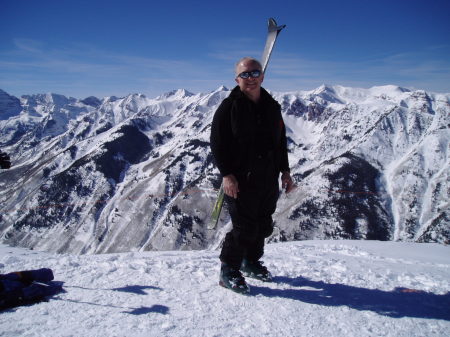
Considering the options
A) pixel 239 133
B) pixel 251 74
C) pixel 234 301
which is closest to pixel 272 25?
pixel 251 74

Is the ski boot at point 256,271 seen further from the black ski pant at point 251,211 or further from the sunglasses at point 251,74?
the sunglasses at point 251,74

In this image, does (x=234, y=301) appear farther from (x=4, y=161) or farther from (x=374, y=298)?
(x=4, y=161)

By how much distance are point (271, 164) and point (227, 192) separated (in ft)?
3.42

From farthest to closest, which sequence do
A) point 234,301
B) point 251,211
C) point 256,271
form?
point 256,271, point 251,211, point 234,301

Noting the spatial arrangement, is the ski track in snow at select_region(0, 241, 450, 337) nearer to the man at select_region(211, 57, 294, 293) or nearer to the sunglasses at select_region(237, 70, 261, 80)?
the man at select_region(211, 57, 294, 293)

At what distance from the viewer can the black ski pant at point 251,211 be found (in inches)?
233

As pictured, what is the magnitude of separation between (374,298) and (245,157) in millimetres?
3534

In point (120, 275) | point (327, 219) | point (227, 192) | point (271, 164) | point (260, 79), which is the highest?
point (260, 79)

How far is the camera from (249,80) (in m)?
5.82

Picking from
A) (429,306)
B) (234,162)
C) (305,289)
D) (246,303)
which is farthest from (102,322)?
(429,306)

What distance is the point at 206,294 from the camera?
5.80m

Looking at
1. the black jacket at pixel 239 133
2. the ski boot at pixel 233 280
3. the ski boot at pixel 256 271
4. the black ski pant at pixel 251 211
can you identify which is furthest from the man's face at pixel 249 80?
the ski boot at pixel 256 271

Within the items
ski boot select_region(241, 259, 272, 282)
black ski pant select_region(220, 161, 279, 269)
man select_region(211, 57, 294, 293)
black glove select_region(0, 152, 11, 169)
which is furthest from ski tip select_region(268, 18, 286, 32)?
black glove select_region(0, 152, 11, 169)

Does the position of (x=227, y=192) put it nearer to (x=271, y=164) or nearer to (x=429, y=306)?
(x=271, y=164)
